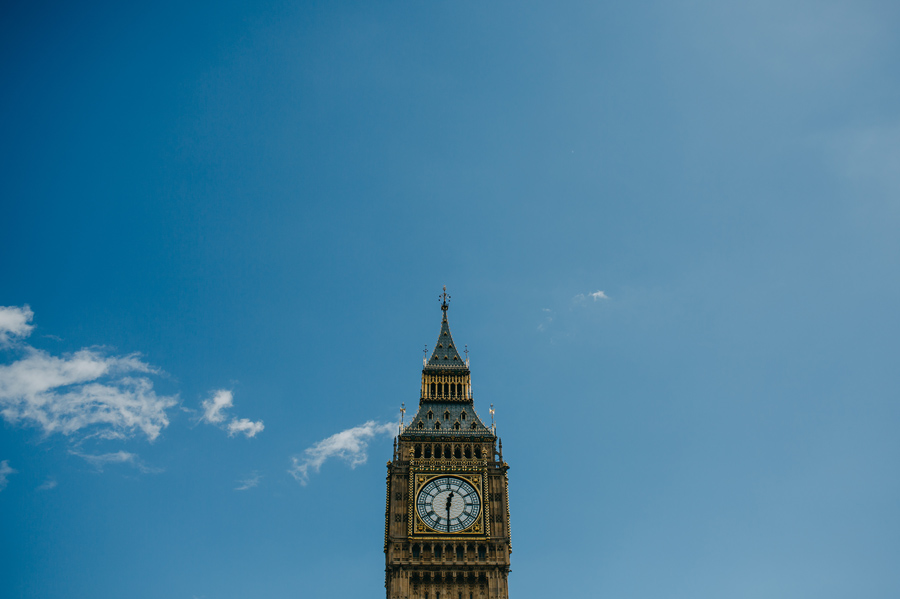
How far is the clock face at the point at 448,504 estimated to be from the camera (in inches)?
3396

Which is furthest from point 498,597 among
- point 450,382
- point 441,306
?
point 441,306

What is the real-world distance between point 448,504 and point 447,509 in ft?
2.08

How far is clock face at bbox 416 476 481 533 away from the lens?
86.2 metres

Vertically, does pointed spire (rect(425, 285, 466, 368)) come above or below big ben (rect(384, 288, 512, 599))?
above

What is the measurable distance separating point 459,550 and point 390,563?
299 inches

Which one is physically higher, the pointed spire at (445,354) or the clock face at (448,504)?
the pointed spire at (445,354)

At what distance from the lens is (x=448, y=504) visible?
287ft

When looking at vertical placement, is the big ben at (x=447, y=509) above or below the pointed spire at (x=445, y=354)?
below

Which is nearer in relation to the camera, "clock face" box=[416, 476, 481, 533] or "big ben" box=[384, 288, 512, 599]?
"big ben" box=[384, 288, 512, 599]

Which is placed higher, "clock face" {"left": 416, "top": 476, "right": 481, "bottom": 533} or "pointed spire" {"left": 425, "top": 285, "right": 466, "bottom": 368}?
"pointed spire" {"left": 425, "top": 285, "right": 466, "bottom": 368}

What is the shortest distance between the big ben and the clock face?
0.11 metres

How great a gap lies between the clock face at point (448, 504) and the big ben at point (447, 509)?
11 cm

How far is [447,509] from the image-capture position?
8719 centimetres

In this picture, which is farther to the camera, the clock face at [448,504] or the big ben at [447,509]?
the clock face at [448,504]
